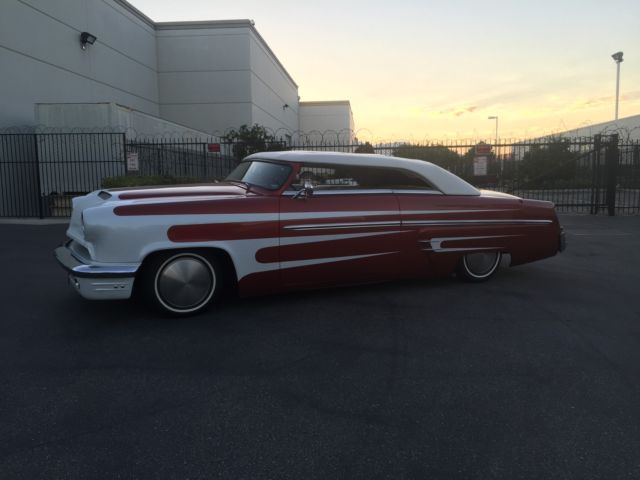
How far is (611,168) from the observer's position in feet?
46.8

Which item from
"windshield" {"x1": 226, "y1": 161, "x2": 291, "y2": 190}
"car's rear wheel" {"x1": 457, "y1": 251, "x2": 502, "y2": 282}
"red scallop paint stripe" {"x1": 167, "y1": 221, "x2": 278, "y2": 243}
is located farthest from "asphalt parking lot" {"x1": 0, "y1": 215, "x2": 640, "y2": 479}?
"windshield" {"x1": 226, "y1": 161, "x2": 291, "y2": 190}

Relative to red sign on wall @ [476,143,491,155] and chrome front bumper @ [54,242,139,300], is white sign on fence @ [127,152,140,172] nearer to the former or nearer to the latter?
red sign on wall @ [476,143,491,155]

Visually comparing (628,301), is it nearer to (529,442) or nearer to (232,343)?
(529,442)

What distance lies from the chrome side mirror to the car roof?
30 centimetres

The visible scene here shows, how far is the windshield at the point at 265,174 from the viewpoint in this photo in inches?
193

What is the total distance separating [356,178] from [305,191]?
27.1 inches

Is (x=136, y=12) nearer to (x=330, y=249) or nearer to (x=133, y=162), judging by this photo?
(x=133, y=162)

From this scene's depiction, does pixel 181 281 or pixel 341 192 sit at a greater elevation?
pixel 341 192

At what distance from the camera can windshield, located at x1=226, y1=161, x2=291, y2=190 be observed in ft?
16.1

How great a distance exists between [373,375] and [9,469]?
6.67 feet

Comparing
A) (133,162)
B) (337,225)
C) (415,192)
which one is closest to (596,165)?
(415,192)

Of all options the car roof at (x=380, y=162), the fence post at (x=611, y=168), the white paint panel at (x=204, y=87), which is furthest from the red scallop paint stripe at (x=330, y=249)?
the white paint panel at (x=204, y=87)

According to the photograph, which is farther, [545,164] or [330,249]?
[545,164]

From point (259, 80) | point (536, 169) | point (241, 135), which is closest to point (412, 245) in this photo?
point (241, 135)
